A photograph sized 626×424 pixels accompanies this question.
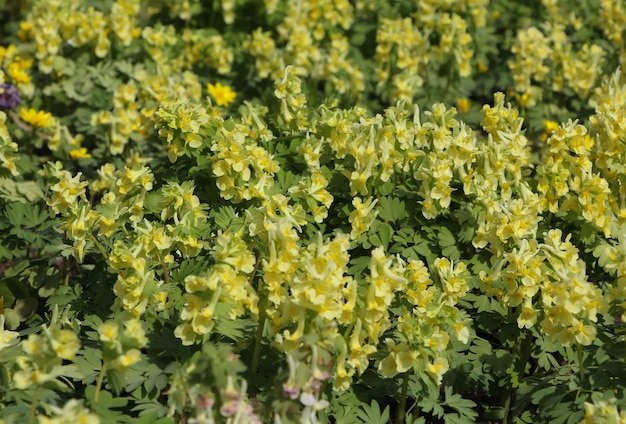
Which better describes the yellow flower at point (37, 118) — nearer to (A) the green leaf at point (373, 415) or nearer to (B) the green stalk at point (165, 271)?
(B) the green stalk at point (165, 271)

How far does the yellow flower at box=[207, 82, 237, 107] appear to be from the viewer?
6128mm

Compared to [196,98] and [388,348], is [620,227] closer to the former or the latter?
[388,348]

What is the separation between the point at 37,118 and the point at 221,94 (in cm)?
130

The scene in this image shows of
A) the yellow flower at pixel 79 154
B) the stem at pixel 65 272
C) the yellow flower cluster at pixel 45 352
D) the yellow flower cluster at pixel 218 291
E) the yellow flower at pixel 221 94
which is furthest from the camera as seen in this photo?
the yellow flower at pixel 221 94

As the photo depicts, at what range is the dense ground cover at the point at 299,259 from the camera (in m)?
3.03

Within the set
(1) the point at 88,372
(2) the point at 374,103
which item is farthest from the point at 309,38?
(1) the point at 88,372

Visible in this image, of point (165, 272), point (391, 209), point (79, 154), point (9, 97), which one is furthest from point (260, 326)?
point (9, 97)

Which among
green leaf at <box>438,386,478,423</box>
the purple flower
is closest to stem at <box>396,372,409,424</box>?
green leaf at <box>438,386,478,423</box>

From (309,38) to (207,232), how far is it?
124 inches

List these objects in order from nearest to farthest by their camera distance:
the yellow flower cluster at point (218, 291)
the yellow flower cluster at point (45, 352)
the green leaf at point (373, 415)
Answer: the yellow flower cluster at point (45, 352)
the yellow flower cluster at point (218, 291)
the green leaf at point (373, 415)

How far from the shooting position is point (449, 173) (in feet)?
12.9

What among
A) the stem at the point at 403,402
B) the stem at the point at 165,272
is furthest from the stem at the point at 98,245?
the stem at the point at 403,402

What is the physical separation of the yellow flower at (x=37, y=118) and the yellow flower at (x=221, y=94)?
1.13 meters

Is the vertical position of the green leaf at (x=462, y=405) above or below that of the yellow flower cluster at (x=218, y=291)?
below
